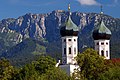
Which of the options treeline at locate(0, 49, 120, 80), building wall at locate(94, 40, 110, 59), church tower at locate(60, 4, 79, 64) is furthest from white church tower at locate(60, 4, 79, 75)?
building wall at locate(94, 40, 110, 59)

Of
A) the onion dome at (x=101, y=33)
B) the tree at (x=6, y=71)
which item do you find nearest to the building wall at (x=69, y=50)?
the onion dome at (x=101, y=33)

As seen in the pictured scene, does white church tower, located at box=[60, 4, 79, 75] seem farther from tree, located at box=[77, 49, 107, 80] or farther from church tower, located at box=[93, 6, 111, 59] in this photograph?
tree, located at box=[77, 49, 107, 80]

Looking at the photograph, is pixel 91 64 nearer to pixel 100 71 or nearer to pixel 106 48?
pixel 100 71

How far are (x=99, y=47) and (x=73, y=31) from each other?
22.8 ft

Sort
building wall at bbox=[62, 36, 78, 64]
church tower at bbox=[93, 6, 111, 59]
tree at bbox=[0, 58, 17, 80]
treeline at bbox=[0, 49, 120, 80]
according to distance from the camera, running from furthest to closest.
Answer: church tower at bbox=[93, 6, 111, 59]
building wall at bbox=[62, 36, 78, 64]
tree at bbox=[0, 58, 17, 80]
treeline at bbox=[0, 49, 120, 80]

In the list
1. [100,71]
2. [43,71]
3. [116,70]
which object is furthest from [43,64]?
[116,70]

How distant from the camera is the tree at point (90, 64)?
9221cm

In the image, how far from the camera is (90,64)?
9362 cm

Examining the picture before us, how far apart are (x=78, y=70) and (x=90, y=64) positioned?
9.82 feet

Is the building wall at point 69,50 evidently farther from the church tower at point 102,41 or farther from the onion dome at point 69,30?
the church tower at point 102,41

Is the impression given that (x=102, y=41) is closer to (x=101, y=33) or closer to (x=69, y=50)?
(x=101, y=33)

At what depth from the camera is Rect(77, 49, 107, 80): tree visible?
303 ft

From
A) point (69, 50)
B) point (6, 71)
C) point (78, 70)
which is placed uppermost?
point (69, 50)

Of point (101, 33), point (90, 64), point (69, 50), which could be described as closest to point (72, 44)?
point (69, 50)
